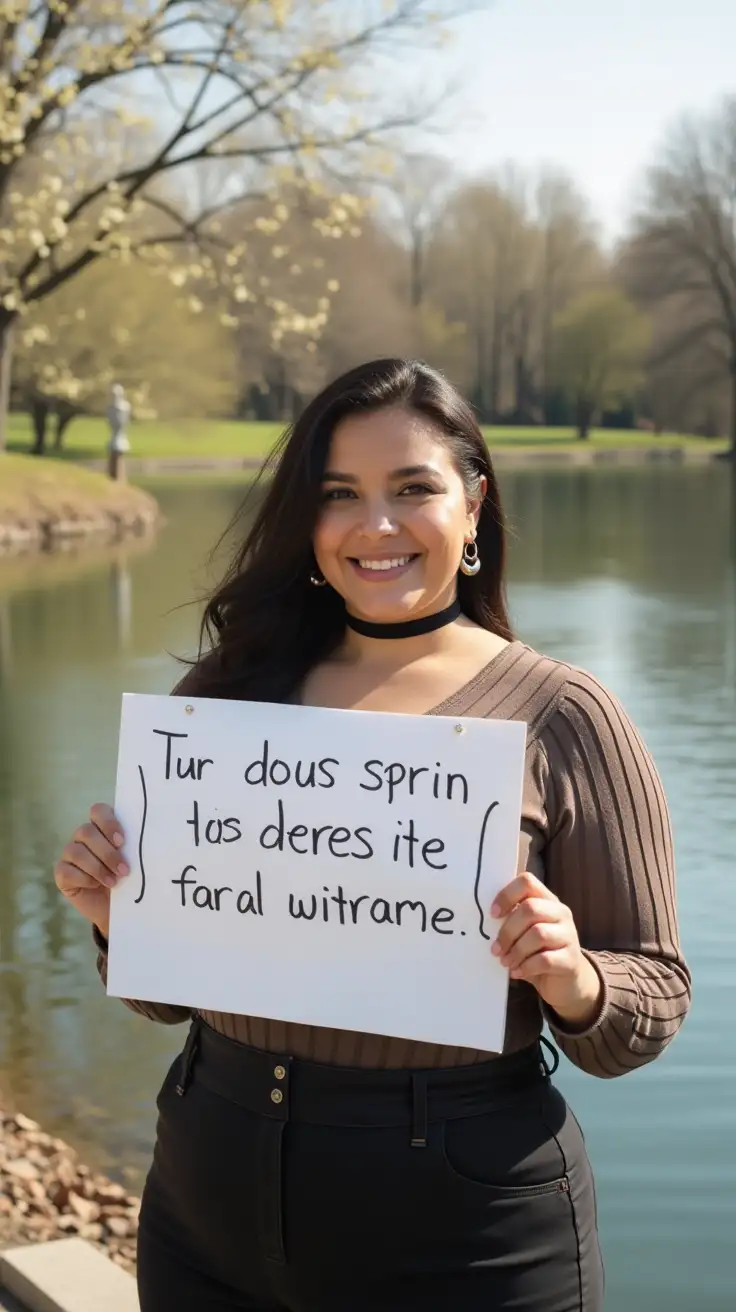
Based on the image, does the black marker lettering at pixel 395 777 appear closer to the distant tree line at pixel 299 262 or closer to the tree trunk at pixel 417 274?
the distant tree line at pixel 299 262

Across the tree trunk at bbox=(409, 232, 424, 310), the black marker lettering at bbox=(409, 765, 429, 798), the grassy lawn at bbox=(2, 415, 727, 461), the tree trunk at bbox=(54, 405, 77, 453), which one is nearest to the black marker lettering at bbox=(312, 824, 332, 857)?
the black marker lettering at bbox=(409, 765, 429, 798)

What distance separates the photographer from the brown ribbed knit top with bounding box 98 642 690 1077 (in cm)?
194

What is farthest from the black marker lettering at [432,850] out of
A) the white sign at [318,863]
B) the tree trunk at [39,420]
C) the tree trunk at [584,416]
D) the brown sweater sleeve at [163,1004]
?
the tree trunk at [584,416]

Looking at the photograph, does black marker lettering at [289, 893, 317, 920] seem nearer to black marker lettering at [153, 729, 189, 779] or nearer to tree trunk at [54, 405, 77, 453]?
black marker lettering at [153, 729, 189, 779]

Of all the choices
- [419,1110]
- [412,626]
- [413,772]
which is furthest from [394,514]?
[419,1110]

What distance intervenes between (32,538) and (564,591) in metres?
10.3

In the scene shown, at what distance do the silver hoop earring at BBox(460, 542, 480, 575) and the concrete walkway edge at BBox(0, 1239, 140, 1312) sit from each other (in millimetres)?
1689

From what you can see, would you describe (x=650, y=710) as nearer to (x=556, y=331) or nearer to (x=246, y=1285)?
(x=246, y=1285)

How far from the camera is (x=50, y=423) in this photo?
63.7 meters

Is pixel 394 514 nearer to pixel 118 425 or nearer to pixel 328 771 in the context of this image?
pixel 328 771

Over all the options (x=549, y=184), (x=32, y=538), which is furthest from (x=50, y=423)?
(x=32, y=538)

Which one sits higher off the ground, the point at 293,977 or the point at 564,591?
the point at 293,977

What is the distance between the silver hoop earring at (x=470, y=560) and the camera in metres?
2.22

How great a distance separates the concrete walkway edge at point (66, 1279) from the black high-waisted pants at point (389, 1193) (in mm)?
1257
